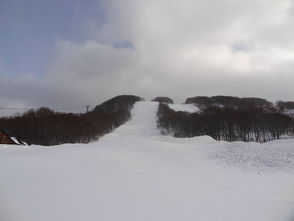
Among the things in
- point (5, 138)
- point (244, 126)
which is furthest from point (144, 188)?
point (244, 126)

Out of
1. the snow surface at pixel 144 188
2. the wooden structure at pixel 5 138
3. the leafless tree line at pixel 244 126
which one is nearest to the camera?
the snow surface at pixel 144 188

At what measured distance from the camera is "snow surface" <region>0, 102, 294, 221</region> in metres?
10.3

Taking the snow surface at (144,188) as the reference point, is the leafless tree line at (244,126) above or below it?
above

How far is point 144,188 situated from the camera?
43.1 feet

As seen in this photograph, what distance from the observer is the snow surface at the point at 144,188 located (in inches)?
406

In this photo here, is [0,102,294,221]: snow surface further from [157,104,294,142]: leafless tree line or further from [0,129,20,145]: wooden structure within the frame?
[157,104,294,142]: leafless tree line

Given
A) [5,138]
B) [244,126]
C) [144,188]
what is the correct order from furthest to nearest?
[244,126]
[5,138]
[144,188]

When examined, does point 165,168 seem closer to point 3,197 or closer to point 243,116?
point 3,197

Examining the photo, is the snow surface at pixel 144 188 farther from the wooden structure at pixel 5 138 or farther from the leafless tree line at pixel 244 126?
the leafless tree line at pixel 244 126

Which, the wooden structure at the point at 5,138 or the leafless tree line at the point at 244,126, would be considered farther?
the leafless tree line at the point at 244,126

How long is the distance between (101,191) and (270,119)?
79.4 metres

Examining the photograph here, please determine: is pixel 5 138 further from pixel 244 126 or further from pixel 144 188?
pixel 244 126

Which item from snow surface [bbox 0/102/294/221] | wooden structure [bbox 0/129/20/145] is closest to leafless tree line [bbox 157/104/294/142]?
wooden structure [bbox 0/129/20/145]

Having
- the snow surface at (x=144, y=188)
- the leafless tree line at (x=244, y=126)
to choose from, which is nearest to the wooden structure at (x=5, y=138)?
the snow surface at (x=144, y=188)
